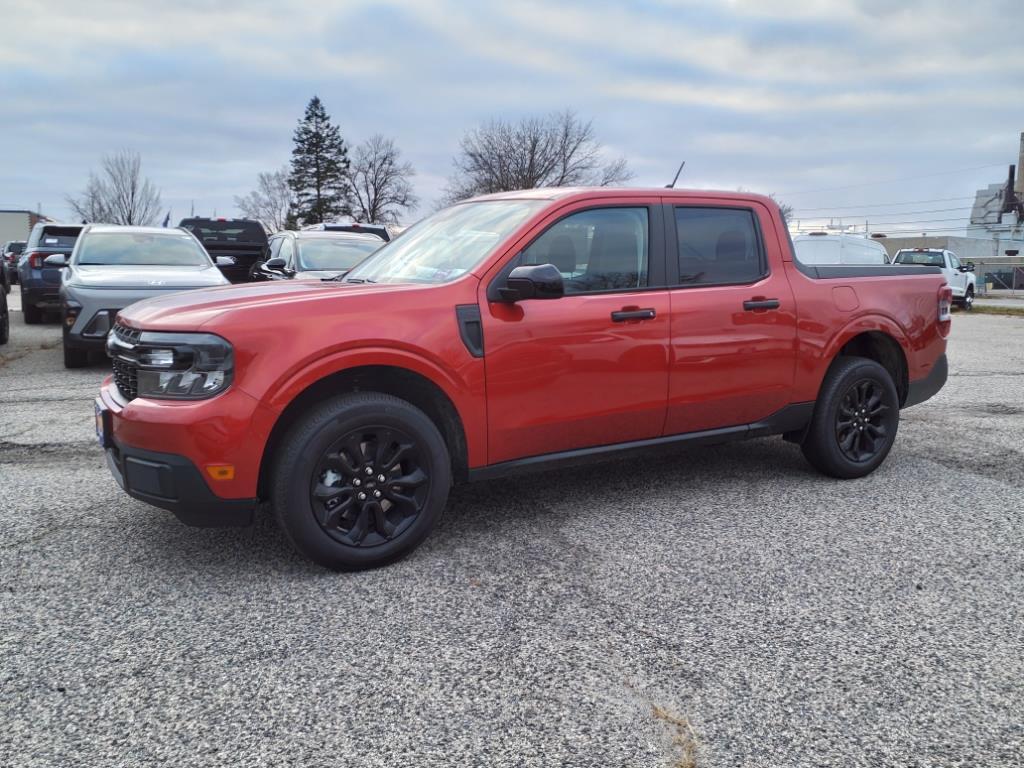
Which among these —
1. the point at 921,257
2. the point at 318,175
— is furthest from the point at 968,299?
the point at 318,175

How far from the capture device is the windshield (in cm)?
406

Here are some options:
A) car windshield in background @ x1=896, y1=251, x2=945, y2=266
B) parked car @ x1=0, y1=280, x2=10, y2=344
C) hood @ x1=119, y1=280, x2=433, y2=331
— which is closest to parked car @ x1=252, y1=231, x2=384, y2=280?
parked car @ x1=0, y1=280, x2=10, y2=344

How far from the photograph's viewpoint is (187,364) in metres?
3.31

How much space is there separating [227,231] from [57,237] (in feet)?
10.7

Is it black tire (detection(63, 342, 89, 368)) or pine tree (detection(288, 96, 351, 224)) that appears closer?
black tire (detection(63, 342, 89, 368))

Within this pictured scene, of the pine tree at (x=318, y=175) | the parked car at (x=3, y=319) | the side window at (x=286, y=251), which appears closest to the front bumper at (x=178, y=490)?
the side window at (x=286, y=251)

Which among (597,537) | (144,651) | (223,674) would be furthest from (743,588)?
(144,651)

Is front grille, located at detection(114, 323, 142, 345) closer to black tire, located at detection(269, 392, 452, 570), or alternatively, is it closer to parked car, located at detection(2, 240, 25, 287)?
black tire, located at detection(269, 392, 452, 570)

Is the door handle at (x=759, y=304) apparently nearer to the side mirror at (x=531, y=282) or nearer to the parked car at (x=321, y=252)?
the side mirror at (x=531, y=282)

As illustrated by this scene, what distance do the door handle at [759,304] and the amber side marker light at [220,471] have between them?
9.33 ft

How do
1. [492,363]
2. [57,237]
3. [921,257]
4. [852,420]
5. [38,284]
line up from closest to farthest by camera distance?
1. [492,363]
2. [852,420]
3. [38,284]
4. [57,237]
5. [921,257]

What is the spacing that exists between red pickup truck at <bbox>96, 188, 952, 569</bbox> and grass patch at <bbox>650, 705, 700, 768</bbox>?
1497mm

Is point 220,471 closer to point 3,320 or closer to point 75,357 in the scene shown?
point 75,357

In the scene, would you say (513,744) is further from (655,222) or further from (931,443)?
(931,443)
